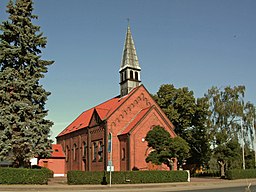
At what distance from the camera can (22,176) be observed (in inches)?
1035

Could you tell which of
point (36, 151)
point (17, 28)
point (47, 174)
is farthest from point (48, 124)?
point (17, 28)

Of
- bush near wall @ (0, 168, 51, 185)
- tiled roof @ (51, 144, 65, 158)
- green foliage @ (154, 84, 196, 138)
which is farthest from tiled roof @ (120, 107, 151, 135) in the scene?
tiled roof @ (51, 144, 65, 158)

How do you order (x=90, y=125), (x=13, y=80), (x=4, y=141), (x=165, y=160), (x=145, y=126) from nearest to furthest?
1. (x=4, y=141)
2. (x=13, y=80)
3. (x=165, y=160)
4. (x=145, y=126)
5. (x=90, y=125)

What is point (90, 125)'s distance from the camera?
4912 cm

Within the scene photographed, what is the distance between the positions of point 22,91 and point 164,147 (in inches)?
690

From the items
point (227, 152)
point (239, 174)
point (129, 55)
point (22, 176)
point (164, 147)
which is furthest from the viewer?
point (129, 55)

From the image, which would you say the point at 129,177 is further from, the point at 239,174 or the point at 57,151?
the point at 57,151

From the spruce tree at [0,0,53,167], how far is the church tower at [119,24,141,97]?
18226 mm

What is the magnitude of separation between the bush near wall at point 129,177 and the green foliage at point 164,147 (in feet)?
7.47

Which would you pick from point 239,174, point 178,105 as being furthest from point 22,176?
point 178,105

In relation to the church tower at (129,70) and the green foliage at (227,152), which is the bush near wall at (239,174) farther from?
the church tower at (129,70)

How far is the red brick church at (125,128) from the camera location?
4069 cm

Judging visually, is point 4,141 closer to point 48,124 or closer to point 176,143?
point 48,124

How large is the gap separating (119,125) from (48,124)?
15.0 m
